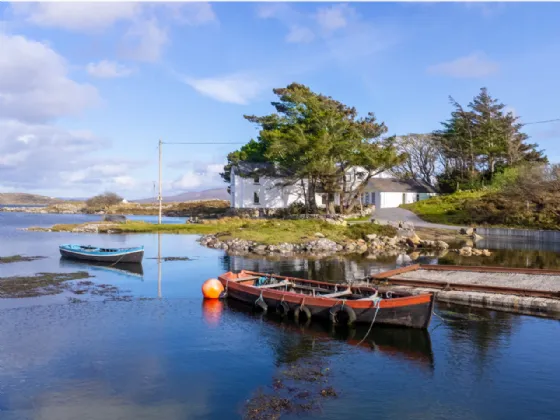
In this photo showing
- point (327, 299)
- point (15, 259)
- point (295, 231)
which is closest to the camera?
point (327, 299)

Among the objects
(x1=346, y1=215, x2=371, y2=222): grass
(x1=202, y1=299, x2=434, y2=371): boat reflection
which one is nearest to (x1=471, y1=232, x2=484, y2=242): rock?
(x1=346, y1=215, x2=371, y2=222): grass

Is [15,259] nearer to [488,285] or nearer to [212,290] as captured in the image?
[212,290]

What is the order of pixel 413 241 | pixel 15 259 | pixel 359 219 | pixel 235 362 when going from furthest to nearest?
pixel 359 219 < pixel 413 241 < pixel 15 259 < pixel 235 362

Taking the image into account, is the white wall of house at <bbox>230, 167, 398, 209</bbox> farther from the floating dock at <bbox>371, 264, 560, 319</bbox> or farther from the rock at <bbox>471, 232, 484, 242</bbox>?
the floating dock at <bbox>371, 264, 560, 319</bbox>

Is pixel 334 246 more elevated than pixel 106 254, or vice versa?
pixel 106 254

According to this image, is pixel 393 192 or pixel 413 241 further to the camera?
pixel 393 192

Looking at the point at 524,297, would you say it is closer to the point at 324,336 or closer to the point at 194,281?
the point at 324,336

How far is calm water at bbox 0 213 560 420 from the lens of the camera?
40.8 feet

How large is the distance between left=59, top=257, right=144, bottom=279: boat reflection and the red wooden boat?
33.0ft

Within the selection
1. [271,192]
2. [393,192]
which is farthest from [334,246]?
[393,192]

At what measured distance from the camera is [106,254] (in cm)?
3503

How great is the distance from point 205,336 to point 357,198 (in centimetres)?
5126

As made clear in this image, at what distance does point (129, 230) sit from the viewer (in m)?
60.5

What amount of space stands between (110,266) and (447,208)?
153 feet
